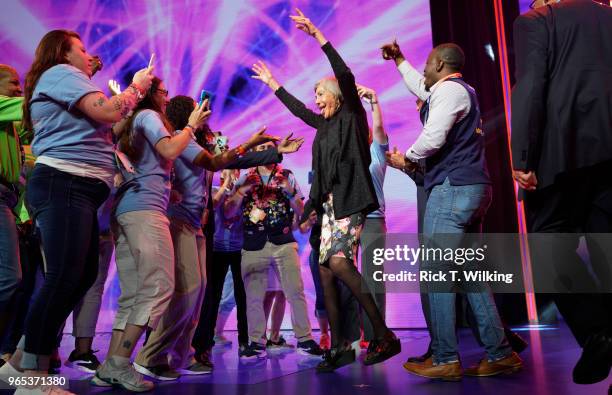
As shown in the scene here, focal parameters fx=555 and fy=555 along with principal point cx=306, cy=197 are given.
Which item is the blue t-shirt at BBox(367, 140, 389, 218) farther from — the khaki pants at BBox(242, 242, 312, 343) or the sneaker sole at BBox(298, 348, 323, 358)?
the sneaker sole at BBox(298, 348, 323, 358)

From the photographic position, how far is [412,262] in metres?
5.48

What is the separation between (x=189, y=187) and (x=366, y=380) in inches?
54.9

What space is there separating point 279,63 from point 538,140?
4.18 m

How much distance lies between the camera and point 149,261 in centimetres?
261

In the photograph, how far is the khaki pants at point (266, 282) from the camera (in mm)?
4086

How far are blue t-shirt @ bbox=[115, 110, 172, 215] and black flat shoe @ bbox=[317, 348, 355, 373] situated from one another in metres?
1.14

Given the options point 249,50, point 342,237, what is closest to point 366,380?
point 342,237

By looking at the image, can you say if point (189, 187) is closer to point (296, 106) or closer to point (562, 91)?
point (296, 106)

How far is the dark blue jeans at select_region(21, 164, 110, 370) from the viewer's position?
2.06 metres

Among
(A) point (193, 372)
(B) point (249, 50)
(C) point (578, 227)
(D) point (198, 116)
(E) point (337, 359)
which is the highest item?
(B) point (249, 50)

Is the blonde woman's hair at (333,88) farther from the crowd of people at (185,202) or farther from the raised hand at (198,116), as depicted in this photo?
the raised hand at (198,116)

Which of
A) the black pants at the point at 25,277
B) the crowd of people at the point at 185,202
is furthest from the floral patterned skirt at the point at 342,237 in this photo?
the black pants at the point at 25,277

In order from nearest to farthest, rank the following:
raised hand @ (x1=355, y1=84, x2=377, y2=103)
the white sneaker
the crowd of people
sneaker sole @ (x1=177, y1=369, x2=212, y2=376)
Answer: the crowd of people < sneaker sole @ (x1=177, y1=369, x2=212, y2=376) < raised hand @ (x1=355, y1=84, x2=377, y2=103) < the white sneaker

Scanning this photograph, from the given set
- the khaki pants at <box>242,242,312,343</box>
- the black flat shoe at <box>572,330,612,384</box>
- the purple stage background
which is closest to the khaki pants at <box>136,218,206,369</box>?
the khaki pants at <box>242,242,312,343</box>
